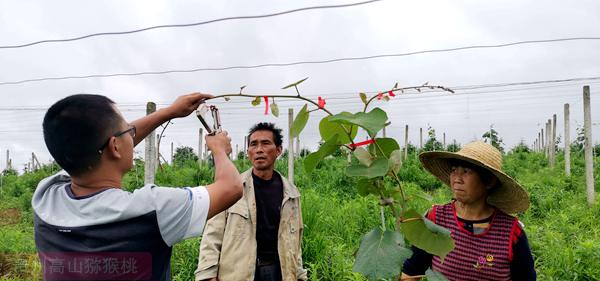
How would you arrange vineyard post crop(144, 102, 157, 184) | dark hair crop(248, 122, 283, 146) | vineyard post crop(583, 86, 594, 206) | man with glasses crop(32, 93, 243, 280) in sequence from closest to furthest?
man with glasses crop(32, 93, 243, 280) < dark hair crop(248, 122, 283, 146) < vineyard post crop(144, 102, 157, 184) < vineyard post crop(583, 86, 594, 206)

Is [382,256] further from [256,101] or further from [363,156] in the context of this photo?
[256,101]

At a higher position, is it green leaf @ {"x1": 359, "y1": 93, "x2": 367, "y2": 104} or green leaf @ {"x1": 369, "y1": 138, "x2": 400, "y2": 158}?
green leaf @ {"x1": 359, "y1": 93, "x2": 367, "y2": 104}

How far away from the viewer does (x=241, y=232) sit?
2.34 metres

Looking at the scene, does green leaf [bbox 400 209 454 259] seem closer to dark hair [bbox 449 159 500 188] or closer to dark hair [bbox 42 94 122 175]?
dark hair [bbox 42 94 122 175]

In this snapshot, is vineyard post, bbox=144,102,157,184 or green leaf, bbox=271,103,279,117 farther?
vineyard post, bbox=144,102,157,184

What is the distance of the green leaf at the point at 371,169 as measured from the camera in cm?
96

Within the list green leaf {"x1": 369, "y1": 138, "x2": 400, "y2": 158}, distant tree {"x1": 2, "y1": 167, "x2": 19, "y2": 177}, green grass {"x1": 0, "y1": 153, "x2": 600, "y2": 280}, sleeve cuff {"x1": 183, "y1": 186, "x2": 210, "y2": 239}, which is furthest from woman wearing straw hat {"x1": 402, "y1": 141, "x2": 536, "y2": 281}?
distant tree {"x1": 2, "y1": 167, "x2": 19, "y2": 177}

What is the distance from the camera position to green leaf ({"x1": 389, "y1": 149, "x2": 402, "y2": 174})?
999mm

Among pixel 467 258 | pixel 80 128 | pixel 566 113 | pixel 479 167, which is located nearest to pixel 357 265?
pixel 80 128

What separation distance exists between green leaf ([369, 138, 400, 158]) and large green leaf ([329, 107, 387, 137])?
0.07 meters

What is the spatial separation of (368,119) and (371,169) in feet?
0.32

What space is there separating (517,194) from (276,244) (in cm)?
113

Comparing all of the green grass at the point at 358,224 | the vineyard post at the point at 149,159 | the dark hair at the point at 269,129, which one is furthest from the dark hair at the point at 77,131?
the vineyard post at the point at 149,159

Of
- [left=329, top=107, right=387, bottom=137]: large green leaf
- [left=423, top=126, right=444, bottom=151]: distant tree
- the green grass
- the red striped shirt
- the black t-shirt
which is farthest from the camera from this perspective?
[left=423, top=126, right=444, bottom=151]: distant tree
